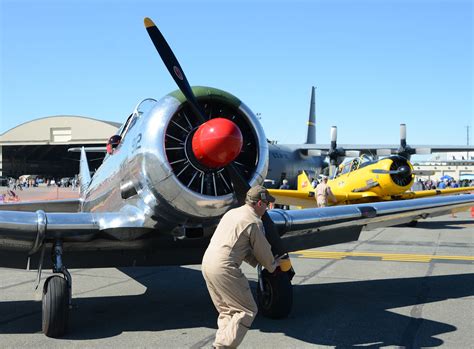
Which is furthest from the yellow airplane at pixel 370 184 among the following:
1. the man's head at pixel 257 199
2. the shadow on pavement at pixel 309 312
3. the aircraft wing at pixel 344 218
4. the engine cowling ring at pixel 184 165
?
the man's head at pixel 257 199

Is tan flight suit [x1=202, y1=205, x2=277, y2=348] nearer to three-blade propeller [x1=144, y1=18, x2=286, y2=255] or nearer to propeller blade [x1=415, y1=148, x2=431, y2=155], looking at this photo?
three-blade propeller [x1=144, y1=18, x2=286, y2=255]

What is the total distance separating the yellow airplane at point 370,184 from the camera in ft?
53.3

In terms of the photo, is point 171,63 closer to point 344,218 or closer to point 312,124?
point 344,218

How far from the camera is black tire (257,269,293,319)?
516 cm

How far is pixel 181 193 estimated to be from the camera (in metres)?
4.74

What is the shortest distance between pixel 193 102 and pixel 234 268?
1.80 meters

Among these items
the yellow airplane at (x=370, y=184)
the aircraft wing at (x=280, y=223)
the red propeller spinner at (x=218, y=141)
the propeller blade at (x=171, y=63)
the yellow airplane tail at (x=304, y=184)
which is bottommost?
the yellow airplane tail at (x=304, y=184)

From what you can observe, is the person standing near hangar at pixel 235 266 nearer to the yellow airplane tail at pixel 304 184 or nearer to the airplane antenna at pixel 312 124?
the yellow airplane tail at pixel 304 184

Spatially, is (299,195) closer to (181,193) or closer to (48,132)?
(181,193)

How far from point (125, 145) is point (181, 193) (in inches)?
53.1

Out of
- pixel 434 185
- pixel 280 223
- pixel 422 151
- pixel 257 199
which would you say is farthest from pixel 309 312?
pixel 434 185

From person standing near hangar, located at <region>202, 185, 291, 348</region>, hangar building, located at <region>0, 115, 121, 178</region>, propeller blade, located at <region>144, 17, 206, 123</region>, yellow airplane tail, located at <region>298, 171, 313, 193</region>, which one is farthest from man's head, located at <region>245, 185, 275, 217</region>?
hangar building, located at <region>0, 115, 121, 178</region>

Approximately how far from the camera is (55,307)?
15.4 feet

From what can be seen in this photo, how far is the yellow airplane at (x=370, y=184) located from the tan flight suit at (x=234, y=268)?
1269cm
